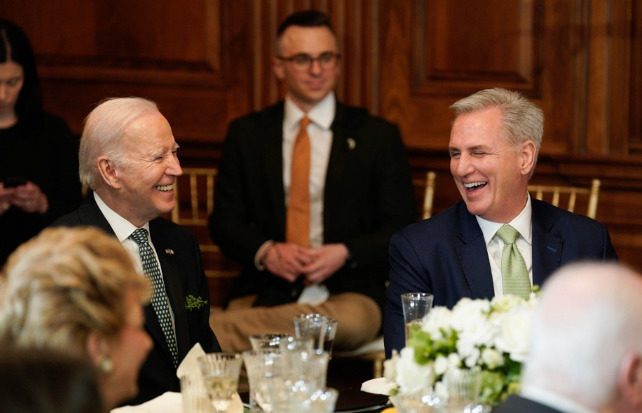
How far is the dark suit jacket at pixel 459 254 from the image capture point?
324cm

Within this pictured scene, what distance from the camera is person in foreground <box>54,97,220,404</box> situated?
315 cm

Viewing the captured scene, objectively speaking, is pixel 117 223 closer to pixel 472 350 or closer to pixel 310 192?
pixel 472 350

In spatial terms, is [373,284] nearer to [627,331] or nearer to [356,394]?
[356,394]

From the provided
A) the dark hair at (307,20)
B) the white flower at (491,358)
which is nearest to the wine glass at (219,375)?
the white flower at (491,358)

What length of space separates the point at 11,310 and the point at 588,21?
382cm

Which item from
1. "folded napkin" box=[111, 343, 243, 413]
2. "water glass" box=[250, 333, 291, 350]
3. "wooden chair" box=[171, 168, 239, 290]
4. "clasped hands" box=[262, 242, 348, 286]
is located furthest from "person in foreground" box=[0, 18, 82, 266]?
"water glass" box=[250, 333, 291, 350]

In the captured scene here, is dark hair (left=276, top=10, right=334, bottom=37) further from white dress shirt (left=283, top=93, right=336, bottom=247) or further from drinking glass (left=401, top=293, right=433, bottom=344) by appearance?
drinking glass (left=401, top=293, right=433, bottom=344)

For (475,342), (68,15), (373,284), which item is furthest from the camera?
(68,15)

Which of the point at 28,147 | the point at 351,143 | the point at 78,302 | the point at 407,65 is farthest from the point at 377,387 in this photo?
the point at 407,65

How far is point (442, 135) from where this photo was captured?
5152mm

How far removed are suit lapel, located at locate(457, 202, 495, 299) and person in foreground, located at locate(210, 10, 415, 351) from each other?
48.4 inches

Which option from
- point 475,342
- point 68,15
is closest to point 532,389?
point 475,342

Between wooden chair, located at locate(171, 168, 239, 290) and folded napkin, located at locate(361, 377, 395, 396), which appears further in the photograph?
wooden chair, located at locate(171, 168, 239, 290)

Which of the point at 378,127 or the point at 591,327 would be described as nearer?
the point at 591,327
